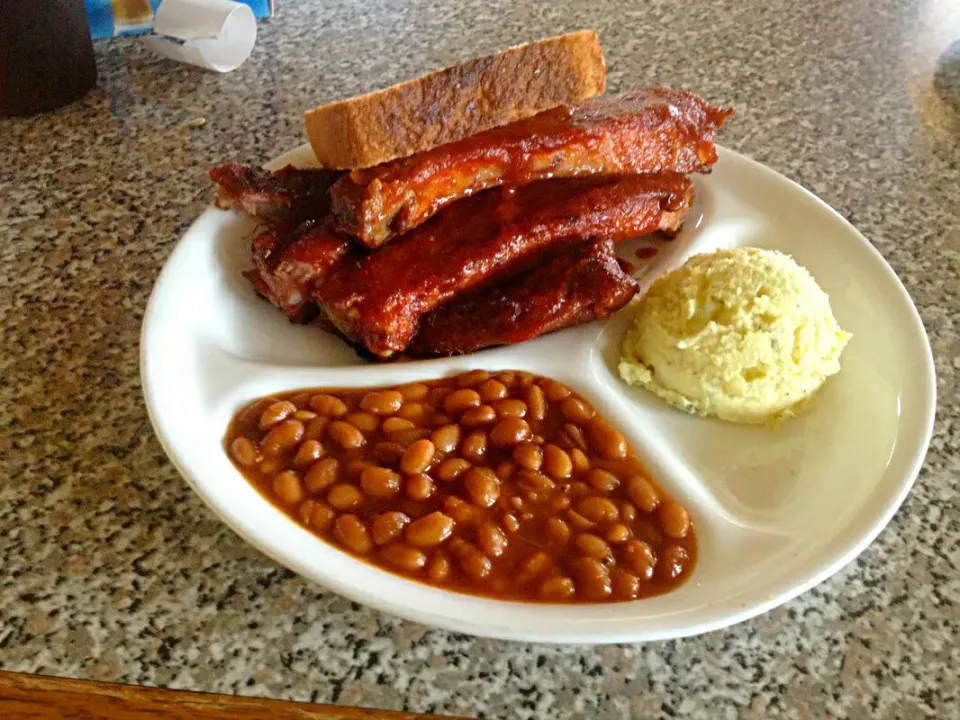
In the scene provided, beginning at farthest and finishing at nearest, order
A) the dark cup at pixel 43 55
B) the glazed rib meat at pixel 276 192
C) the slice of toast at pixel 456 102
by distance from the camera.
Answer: the dark cup at pixel 43 55
the glazed rib meat at pixel 276 192
the slice of toast at pixel 456 102

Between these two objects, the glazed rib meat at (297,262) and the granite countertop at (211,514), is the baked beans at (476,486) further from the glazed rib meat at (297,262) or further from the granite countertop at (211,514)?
the glazed rib meat at (297,262)

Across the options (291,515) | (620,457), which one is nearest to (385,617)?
(291,515)

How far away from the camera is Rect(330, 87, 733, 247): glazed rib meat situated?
1.71 metres

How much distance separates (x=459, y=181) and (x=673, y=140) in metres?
0.60

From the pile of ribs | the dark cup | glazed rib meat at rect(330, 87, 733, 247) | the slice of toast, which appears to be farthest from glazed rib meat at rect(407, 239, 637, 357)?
the dark cup

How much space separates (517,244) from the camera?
1820 millimetres

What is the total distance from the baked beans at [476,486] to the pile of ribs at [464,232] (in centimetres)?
16

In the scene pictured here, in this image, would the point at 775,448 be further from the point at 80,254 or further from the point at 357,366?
the point at 80,254

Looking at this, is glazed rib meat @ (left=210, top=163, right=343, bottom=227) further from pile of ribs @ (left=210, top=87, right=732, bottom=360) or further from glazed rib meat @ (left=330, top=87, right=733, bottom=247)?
glazed rib meat @ (left=330, top=87, right=733, bottom=247)

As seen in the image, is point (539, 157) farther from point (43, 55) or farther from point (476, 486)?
point (43, 55)

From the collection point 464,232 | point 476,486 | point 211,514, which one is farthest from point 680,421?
point 211,514

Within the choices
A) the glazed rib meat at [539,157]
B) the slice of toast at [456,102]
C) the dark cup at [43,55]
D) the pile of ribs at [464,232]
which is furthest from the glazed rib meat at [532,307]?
the dark cup at [43,55]

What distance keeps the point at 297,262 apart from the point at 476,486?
0.64 m

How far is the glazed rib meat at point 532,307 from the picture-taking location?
175cm
